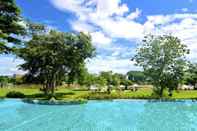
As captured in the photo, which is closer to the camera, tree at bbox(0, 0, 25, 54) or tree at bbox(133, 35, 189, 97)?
tree at bbox(0, 0, 25, 54)

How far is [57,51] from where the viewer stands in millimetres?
36531

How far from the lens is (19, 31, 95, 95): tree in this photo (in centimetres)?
3624

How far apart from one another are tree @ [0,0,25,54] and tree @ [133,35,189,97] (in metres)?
18.2

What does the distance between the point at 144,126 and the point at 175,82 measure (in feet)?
62.7

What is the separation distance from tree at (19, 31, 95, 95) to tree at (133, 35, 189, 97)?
627 cm

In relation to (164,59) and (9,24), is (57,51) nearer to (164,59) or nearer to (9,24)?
(164,59)

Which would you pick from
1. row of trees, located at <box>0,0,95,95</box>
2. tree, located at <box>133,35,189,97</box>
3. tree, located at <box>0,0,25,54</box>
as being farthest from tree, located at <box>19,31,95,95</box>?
tree, located at <box>0,0,25,54</box>

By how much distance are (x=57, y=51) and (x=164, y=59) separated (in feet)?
37.6

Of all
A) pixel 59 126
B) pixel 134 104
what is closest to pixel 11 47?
pixel 59 126

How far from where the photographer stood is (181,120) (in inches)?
752

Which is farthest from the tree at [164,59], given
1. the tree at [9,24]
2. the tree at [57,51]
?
the tree at [9,24]

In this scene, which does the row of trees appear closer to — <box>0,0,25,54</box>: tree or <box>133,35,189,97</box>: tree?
<box>133,35,189,97</box>: tree

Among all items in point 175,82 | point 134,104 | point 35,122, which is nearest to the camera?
point 35,122

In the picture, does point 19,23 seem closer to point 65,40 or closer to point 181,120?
point 181,120
